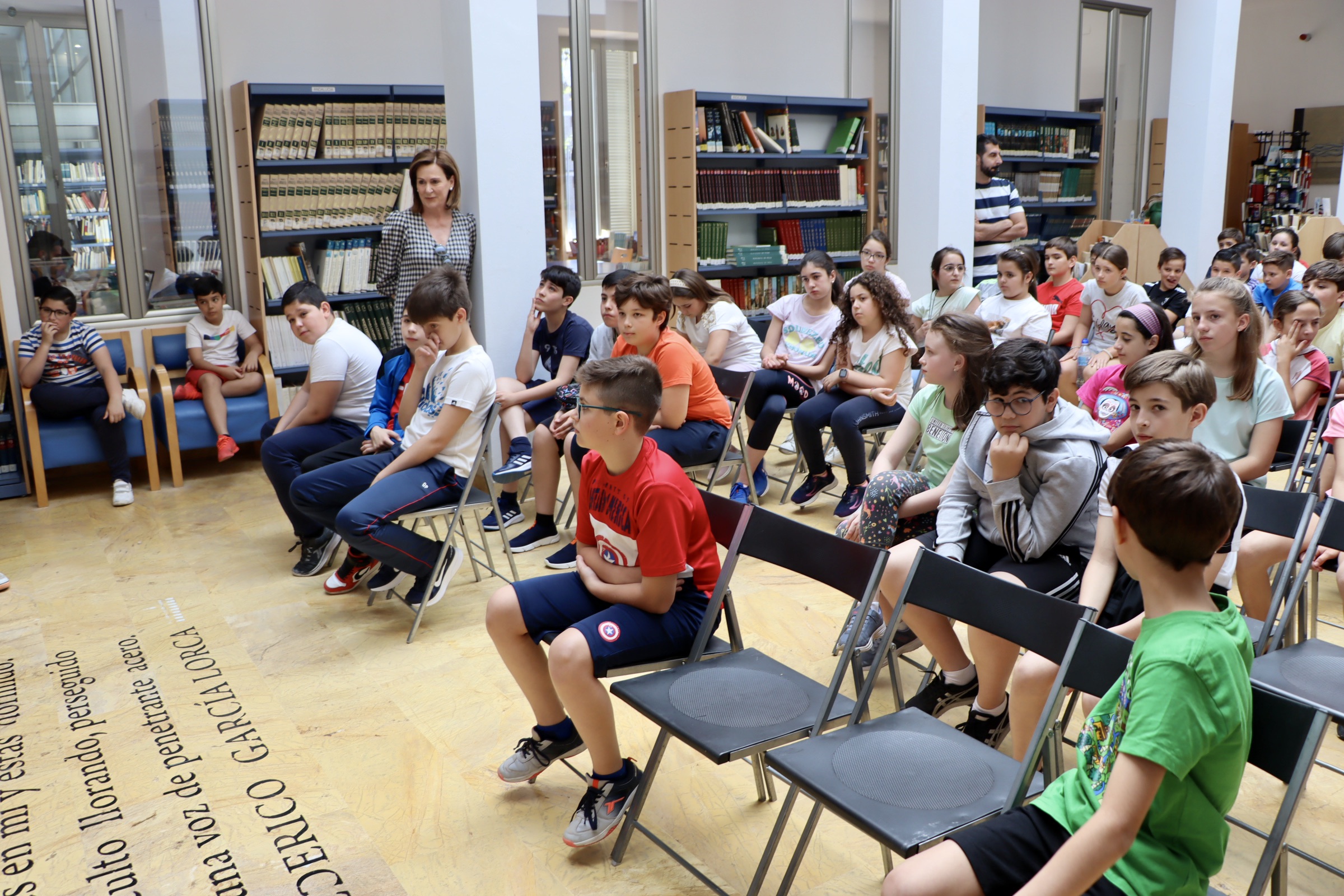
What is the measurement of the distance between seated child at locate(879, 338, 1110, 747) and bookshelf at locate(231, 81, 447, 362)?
13.3 feet

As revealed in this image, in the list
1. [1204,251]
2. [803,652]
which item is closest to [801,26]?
[1204,251]

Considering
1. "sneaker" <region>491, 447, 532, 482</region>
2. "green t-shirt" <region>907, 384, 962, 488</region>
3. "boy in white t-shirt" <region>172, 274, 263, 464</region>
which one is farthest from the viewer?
"boy in white t-shirt" <region>172, 274, 263, 464</region>

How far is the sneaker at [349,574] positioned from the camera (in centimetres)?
396

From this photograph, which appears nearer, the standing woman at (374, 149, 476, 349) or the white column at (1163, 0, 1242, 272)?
the standing woman at (374, 149, 476, 349)

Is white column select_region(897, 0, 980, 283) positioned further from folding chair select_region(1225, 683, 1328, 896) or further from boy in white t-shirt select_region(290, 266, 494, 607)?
folding chair select_region(1225, 683, 1328, 896)

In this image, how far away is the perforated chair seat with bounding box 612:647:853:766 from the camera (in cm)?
197

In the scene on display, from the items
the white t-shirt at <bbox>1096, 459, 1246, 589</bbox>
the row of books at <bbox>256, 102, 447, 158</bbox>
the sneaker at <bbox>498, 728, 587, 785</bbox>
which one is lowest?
the sneaker at <bbox>498, 728, 587, 785</bbox>

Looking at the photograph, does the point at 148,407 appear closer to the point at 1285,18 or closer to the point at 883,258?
the point at 883,258

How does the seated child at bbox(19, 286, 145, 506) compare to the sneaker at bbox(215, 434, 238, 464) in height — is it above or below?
above

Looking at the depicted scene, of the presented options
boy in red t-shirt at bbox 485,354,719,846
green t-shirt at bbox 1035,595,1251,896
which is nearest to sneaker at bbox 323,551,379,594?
boy in red t-shirt at bbox 485,354,719,846

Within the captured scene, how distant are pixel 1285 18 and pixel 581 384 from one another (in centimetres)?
1259

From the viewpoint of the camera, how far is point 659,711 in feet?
6.77

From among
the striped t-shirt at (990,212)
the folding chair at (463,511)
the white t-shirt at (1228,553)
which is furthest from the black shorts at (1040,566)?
the striped t-shirt at (990,212)

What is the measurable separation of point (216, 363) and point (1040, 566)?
4663mm
